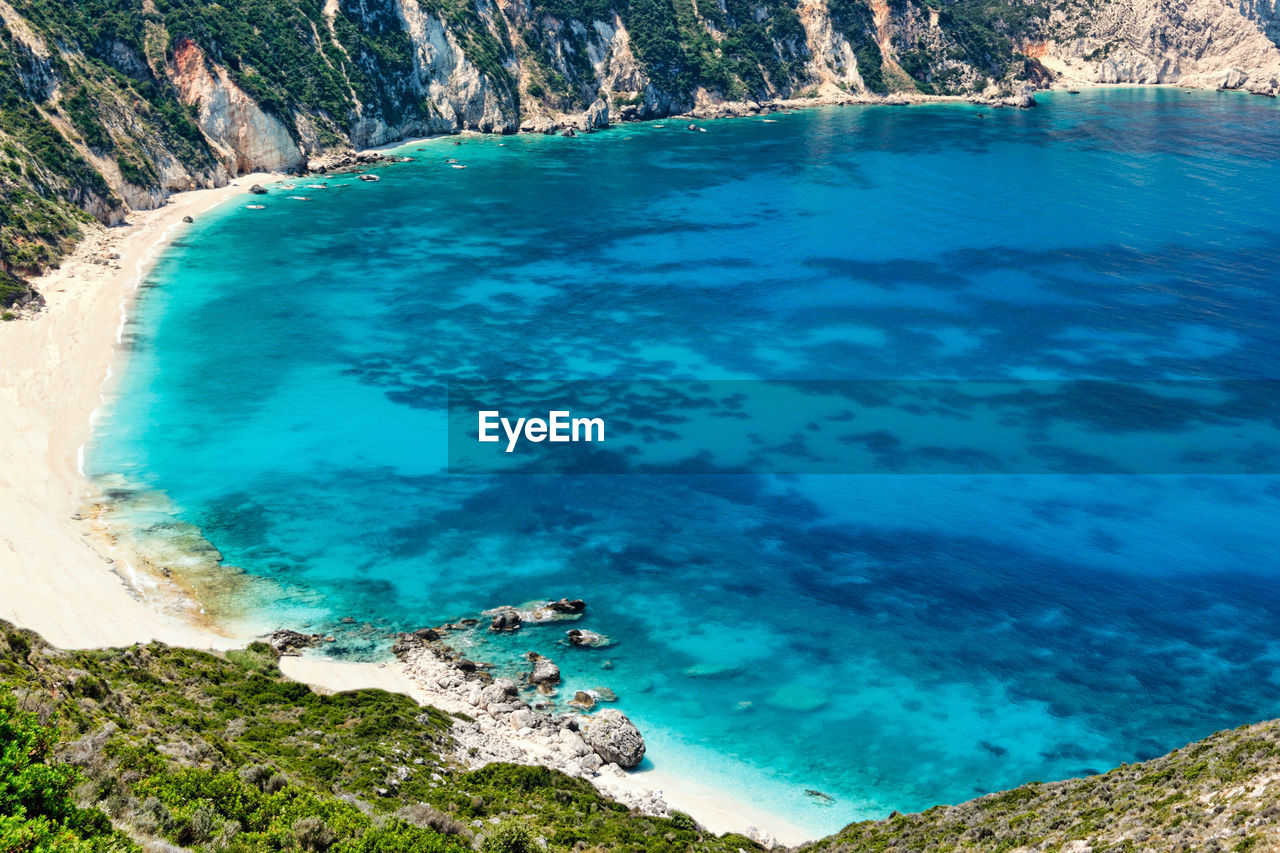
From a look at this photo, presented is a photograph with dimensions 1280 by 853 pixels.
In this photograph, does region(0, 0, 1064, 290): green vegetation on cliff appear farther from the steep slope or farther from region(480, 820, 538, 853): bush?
region(480, 820, 538, 853): bush

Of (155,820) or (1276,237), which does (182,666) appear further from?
(1276,237)

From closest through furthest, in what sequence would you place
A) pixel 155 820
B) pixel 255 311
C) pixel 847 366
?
pixel 155 820 < pixel 847 366 < pixel 255 311

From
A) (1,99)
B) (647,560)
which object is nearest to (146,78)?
(1,99)

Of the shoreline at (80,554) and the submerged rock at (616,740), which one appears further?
the submerged rock at (616,740)

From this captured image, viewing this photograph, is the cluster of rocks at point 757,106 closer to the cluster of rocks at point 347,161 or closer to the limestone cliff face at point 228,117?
the cluster of rocks at point 347,161

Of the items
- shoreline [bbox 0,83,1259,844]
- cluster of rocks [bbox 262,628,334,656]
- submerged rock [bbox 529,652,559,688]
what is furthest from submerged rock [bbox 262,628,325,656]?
submerged rock [bbox 529,652,559,688]

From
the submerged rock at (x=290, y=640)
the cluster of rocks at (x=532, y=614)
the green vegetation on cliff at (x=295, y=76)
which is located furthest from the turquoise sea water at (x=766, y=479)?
the green vegetation on cliff at (x=295, y=76)
